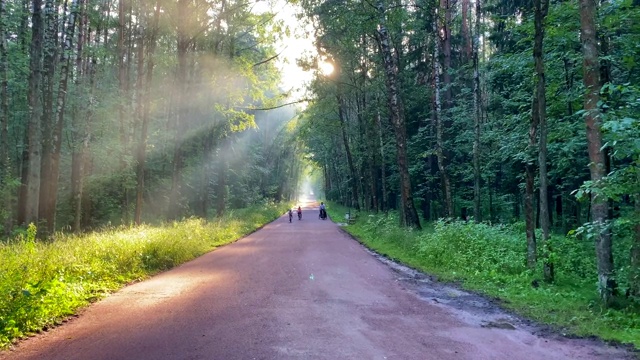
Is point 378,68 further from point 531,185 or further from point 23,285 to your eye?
point 23,285

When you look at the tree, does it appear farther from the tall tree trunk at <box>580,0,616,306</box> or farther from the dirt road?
the dirt road

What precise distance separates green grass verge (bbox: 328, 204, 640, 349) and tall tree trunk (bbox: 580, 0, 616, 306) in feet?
1.47

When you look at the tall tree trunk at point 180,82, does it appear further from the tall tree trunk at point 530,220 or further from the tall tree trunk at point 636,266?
the tall tree trunk at point 636,266

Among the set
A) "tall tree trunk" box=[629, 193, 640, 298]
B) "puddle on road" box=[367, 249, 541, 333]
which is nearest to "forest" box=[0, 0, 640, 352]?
"tall tree trunk" box=[629, 193, 640, 298]

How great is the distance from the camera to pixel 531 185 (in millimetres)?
10047

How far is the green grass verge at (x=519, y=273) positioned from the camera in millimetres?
6445

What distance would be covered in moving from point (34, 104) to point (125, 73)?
16.6 meters

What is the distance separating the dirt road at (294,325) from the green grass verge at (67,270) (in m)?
0.35

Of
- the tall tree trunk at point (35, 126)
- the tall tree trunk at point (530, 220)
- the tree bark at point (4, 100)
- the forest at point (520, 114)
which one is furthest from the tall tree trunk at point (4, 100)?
the tall tree trunk at point (530, 220)

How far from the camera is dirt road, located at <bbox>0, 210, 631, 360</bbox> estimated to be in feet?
16.9

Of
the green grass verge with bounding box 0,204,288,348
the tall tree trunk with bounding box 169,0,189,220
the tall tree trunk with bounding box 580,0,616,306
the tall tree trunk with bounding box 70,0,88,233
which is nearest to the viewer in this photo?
the green grass verge with bounding box 0,204,288,348

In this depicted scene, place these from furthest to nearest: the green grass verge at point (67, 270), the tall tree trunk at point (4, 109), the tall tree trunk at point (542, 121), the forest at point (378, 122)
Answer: the tall tree trunk at point (4, 109)
the tall tree trunk at point (542, 121)
the forest at point (378, 122)
the green grass verge at point (67, 270)

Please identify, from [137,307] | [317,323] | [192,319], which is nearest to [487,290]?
[317,323]

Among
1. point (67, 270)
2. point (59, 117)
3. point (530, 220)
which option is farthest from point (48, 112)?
point (530, 220)
